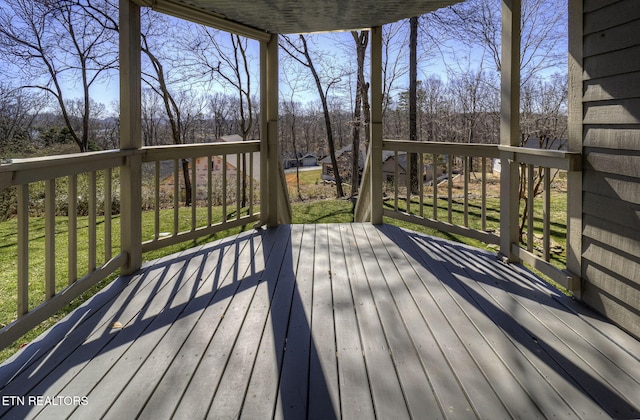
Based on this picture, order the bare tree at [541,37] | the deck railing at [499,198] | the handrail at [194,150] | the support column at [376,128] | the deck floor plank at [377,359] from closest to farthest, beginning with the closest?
the deck floor plank at [377,359]
the deck railing at [499,198]
the handrail at [194,150]
the support column at [376,128]
the bare tree at [541,37]

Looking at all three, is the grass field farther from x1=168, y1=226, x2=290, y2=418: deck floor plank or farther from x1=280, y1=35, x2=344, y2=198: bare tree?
x1=280, y1=35, x2=344, y2=198: bare tree

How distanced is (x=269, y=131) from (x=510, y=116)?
2407mm

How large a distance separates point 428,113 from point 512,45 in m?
8.56

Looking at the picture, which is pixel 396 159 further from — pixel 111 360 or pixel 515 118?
pixel 111 360

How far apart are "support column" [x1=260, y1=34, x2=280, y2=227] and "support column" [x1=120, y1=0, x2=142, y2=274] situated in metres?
1.51

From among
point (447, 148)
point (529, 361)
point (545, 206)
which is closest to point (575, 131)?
point (545, 206)

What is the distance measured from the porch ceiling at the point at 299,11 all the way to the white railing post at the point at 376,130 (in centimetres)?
23

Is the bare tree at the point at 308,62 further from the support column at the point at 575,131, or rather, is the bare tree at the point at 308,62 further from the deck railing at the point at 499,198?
the support column at the point at 575,131

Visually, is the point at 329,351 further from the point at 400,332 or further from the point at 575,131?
the point at 575,131

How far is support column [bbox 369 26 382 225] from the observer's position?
4.12m

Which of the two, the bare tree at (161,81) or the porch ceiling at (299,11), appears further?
the bare tree at (161,81)

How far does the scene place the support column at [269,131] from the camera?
4195mm

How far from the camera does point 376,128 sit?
167 inches

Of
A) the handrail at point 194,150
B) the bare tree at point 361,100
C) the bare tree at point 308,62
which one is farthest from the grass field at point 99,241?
the bare tree at point 308,62
